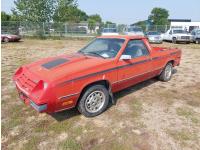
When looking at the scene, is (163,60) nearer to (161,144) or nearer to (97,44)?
(97,44)

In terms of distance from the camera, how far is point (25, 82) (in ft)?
11.8

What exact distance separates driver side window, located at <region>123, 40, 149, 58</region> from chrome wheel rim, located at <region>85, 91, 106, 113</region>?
113 centimetres

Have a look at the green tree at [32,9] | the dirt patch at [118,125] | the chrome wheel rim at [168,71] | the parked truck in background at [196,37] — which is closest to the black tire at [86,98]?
the dirt patch at [118,125]

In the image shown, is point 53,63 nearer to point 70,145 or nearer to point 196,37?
point 70,145

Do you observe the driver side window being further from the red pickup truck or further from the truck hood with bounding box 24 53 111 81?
the truck hood with bounding box 24 53 111 81

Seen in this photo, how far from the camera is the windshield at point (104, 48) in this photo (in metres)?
4.26

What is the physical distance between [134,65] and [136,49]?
48 cm

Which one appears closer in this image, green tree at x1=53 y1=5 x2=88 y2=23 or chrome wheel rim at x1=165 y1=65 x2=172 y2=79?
chrome wheel rim at x1=165 y1=65 x2=172 y2=79

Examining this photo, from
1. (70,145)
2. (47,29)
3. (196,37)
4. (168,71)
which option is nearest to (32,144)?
(70,145)

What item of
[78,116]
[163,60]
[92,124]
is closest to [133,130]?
[92,124]

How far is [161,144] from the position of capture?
3057mm

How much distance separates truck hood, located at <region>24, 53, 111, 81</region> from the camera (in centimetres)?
331

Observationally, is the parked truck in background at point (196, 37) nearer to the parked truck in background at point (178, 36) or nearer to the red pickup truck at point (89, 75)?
the parked truck in background at point (178, 36)

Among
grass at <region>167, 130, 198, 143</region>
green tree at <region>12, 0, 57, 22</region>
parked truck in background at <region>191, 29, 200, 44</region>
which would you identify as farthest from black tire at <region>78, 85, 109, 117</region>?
green tree at <region>12, 0, 57, 22</region>
